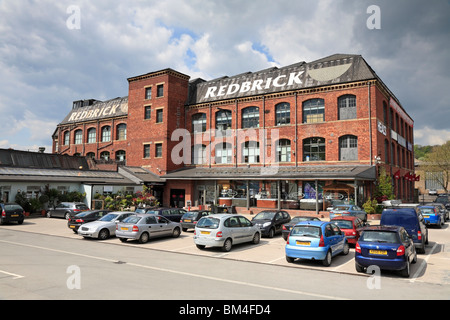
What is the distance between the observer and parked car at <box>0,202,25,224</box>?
23234 mm

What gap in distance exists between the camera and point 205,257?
1315 centimetres

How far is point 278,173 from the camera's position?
3153cm

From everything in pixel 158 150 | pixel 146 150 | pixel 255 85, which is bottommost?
pixel 158 150

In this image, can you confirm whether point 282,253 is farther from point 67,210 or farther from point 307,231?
point 67,210

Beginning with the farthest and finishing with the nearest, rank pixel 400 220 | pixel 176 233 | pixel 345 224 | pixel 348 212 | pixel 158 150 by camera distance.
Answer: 1. pixel 158 150
2. pixel 348 212
3. pixel 176 233
4. pixel 345 224
5. pixel 400 220

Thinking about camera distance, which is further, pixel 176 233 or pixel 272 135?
pixel 272 135

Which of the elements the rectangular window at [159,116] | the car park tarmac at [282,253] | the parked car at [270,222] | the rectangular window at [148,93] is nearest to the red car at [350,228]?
the car park tarmac at [282,253]

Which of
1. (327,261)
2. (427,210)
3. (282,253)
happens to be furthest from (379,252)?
(427,210)

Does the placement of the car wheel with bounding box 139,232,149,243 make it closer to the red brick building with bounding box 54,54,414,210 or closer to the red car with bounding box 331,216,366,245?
the red car with bounding box 331,216,366,245

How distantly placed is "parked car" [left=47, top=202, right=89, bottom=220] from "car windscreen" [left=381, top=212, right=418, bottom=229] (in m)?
22.5

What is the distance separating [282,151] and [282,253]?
846 inches

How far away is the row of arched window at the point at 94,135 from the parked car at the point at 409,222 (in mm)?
39919
